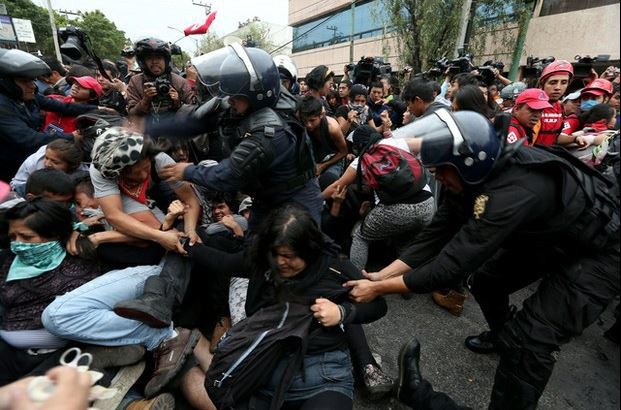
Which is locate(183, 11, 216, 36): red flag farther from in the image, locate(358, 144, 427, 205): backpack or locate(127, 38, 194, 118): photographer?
locate(358, 144, 427, 205): backpack

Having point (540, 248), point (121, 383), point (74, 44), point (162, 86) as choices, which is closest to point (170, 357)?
point (121, 383)

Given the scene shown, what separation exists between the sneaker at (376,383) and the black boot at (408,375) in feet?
0.27

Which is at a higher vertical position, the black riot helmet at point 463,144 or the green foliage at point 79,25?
the green foliage at point 79,25

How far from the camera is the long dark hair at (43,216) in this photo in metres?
1.69

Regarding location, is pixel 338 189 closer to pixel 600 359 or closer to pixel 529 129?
pixel 529 129

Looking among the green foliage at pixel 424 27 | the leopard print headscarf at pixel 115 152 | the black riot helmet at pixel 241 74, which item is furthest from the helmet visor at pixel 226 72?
the green foliage at pixel 424 27

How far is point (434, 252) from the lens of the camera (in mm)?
2109

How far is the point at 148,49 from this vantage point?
322 cm

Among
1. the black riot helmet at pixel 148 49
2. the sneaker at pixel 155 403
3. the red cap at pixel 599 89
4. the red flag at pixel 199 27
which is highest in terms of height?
the red flag at pixel 199 27

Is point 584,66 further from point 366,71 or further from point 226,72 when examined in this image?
point 226,72

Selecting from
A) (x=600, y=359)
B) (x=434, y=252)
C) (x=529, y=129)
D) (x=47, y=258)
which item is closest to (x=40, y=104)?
(x=47, y=258)

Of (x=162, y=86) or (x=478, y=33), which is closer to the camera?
(x=162, y=86)

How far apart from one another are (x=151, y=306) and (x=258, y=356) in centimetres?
67

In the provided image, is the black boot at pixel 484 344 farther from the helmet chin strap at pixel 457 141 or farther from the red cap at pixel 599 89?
the red cap at pixel 599 89
